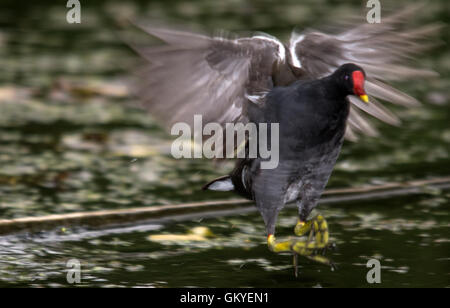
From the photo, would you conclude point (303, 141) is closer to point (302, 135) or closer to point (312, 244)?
point (302, 135)

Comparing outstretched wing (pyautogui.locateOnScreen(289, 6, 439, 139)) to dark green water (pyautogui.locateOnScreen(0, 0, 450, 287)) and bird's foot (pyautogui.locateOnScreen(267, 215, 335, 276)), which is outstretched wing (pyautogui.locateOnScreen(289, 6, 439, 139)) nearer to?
dark green water (pyautogui.locateOnScreen(0, 0, 450, 287))

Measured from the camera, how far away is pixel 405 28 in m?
3.00

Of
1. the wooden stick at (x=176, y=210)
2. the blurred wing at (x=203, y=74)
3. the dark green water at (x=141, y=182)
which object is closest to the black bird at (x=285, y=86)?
the blurred wing at (x=203, y=74)

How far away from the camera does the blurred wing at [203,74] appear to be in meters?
2.72

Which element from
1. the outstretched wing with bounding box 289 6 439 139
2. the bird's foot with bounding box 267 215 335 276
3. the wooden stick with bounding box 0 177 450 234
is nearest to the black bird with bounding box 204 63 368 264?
the bird's foot with bounding box 267 215 335 276

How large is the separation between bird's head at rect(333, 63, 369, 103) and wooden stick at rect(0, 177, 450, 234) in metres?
A: 0.89

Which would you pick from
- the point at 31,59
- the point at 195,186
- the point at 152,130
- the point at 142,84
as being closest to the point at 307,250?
the point at 142,84

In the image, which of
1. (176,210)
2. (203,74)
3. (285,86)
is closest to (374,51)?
(285,86)

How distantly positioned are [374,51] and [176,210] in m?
1.00

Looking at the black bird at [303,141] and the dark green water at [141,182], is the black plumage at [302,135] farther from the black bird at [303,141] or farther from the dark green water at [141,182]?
the dark green water at [141,182]

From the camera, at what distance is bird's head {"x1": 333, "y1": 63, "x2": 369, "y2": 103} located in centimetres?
271

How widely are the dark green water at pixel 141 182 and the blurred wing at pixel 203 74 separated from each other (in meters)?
0.11

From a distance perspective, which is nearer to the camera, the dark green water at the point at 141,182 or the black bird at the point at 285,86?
the black bird at the point at 285,86

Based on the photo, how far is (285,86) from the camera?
2.99 meters
